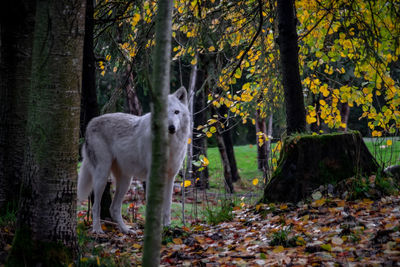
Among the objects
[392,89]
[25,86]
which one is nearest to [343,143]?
[392,89]

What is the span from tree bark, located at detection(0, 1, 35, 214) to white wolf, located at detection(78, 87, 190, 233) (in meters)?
1.17

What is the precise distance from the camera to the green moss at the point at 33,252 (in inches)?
120

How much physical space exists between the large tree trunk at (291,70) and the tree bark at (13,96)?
357cm

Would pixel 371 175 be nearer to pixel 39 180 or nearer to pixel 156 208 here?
pixel 156 208

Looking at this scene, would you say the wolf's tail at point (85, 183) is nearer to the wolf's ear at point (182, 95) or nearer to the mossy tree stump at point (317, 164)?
the wolf's ear at point (182, 95)

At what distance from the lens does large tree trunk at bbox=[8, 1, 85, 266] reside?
3.08m

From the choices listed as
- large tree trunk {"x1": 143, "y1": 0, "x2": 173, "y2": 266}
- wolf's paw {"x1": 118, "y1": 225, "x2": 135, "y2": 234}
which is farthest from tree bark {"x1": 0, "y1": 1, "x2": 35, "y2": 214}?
large tree trunk {"x1": 143, "y1": 0, "x2": 173, "y2": 266}

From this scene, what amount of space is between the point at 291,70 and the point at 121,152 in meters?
2.96

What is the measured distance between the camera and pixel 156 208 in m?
2.26

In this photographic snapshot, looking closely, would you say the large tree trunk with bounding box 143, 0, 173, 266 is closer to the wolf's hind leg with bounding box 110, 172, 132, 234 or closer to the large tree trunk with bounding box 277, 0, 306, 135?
the wolf's hind leg with bounding box 110, 172, 132, 234

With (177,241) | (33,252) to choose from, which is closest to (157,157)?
(33,252)

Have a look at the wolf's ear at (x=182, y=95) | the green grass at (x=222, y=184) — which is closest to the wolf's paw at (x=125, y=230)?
the green grass at (x=222, y=184)

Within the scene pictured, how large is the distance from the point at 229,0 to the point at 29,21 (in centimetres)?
407

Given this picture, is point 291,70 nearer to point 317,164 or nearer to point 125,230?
point 317,164
